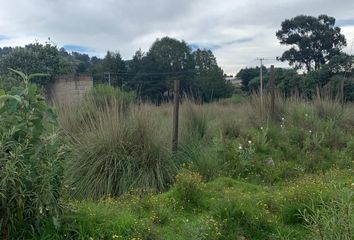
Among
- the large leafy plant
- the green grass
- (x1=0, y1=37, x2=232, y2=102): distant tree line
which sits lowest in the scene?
the green grass

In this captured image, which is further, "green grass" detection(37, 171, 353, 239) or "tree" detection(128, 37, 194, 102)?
"tree" detection(128, 37, 194, 102)

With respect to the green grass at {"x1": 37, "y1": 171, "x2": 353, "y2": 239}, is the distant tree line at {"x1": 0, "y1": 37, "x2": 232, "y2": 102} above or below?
above

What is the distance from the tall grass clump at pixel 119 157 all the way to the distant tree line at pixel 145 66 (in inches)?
394

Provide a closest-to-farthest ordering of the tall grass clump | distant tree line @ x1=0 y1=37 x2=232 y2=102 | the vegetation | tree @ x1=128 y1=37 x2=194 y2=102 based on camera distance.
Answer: the vegetation, the tall grass clump, distant tree line @ x1=0 y1=37 x2=232 y2=102, tree @ x1=128 y1=37 x2=194 y2=102

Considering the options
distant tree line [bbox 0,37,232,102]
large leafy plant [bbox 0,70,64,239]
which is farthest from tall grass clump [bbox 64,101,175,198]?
distant tree line [bbox 0,37,232,102]

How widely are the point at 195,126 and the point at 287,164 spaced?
1.71 m

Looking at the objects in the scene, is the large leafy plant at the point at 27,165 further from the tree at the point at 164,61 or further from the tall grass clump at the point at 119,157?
the tree at the point at 164,61

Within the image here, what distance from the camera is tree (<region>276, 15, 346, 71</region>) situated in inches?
1371

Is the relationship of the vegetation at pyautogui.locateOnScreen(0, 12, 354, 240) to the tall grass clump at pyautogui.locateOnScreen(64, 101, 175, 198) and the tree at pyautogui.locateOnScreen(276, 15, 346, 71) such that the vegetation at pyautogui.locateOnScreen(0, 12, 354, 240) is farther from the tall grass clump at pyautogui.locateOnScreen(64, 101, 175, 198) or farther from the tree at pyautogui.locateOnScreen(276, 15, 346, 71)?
the tree at pyautogui.locateOnScreen(276, 15, 346, 71)

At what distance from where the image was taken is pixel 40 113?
11.0 feet

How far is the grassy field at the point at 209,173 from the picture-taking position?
3.65 m

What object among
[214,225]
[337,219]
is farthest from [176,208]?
[337,219]

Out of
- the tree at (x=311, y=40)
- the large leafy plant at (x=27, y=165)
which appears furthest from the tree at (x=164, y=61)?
the large leafy plant at (x=27, y=165)

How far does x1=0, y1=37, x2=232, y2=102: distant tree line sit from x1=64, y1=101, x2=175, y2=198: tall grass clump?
32.9ft
